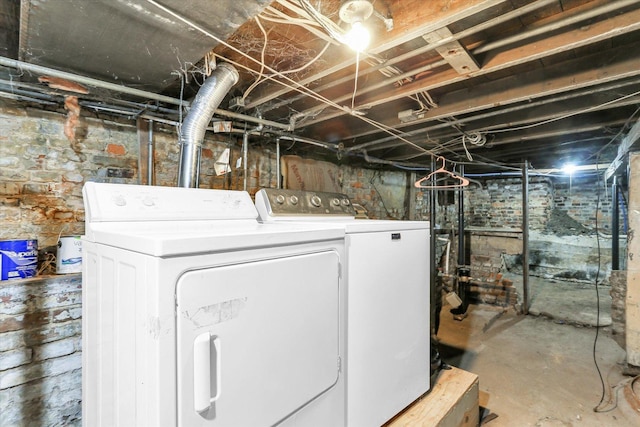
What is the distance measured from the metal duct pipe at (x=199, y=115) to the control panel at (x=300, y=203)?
1.53 feet

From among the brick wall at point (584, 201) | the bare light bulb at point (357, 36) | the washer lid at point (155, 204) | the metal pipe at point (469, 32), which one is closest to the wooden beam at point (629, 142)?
the metal pipe at point (469, 32)

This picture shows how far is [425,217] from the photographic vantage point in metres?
5.54

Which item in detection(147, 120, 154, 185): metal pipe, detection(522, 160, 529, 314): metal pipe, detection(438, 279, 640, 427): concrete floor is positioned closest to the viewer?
detection(147, 120, 154, 185): metal pipe

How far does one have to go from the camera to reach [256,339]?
3.21 ft

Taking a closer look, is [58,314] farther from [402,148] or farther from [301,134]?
[402,148]

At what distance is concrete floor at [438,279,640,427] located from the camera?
7.50 feet

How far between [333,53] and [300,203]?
39.2 inches

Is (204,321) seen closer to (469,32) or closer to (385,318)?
(385,318)

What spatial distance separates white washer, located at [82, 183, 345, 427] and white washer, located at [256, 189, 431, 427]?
0.10m

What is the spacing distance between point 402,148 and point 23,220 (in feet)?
12.5

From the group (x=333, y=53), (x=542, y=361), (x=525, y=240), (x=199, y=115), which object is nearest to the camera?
(x=333, y=53)

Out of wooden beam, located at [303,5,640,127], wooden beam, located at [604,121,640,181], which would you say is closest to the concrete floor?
wooden beam, located at [604,121,640,181]

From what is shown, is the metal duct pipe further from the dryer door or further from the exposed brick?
the dryer door

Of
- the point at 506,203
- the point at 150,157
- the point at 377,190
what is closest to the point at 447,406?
the point at 150,157
